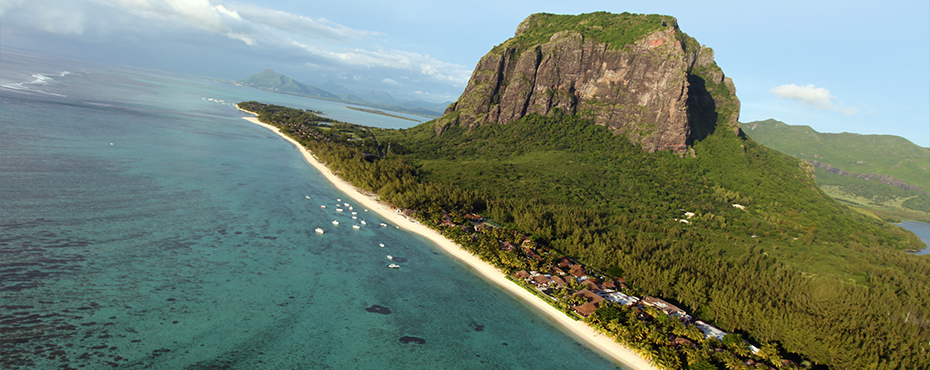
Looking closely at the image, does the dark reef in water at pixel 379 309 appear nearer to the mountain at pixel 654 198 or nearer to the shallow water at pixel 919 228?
the mountain at pixel 654 198

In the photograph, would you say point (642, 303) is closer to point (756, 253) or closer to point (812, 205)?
point (756, 253)

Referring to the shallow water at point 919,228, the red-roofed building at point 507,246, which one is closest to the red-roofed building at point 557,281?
the red-roofed building at point 507,246

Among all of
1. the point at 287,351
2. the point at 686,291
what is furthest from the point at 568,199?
the point at 287,351

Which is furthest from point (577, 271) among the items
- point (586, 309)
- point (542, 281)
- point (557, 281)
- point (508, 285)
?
point (586, 309)

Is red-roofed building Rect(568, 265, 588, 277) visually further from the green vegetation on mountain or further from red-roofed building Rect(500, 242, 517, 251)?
the green vegetation on mountain

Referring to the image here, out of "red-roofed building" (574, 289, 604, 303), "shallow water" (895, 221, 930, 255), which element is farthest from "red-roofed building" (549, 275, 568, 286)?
"shallow water" (895, 221, 930, 255)
